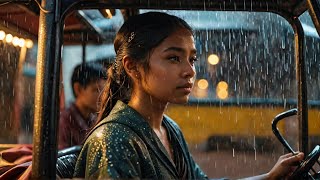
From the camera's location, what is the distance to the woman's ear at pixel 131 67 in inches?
79.5

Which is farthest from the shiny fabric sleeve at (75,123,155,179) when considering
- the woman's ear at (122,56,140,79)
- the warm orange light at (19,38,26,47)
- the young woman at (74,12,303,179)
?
the warm orange light at (19,38,26,47)

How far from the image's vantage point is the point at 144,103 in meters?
2.01

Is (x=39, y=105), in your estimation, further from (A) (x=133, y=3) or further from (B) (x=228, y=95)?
(B) (x=228, y=95)

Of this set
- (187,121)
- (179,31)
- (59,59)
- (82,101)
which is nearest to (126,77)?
(179,31)

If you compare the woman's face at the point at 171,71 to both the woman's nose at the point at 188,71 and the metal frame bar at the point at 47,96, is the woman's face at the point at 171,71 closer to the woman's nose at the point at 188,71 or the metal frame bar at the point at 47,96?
the woman's nose at the point at 188,71

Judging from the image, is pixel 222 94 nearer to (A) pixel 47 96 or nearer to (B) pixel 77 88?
(B) pixel 77 88

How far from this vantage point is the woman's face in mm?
1901

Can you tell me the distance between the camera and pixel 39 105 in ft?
5.12

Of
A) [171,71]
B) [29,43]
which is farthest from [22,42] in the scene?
[171,71]

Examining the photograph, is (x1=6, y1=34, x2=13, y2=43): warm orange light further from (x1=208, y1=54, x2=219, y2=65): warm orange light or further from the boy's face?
(x1=208, y1=54, x2=219, y2=65): warm orange light

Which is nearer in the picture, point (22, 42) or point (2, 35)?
point (2, 35)

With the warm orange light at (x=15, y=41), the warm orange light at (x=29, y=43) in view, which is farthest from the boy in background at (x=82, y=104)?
the warm orange light at (x=15, y=41)

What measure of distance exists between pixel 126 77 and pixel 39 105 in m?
0.60

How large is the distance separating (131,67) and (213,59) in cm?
483
